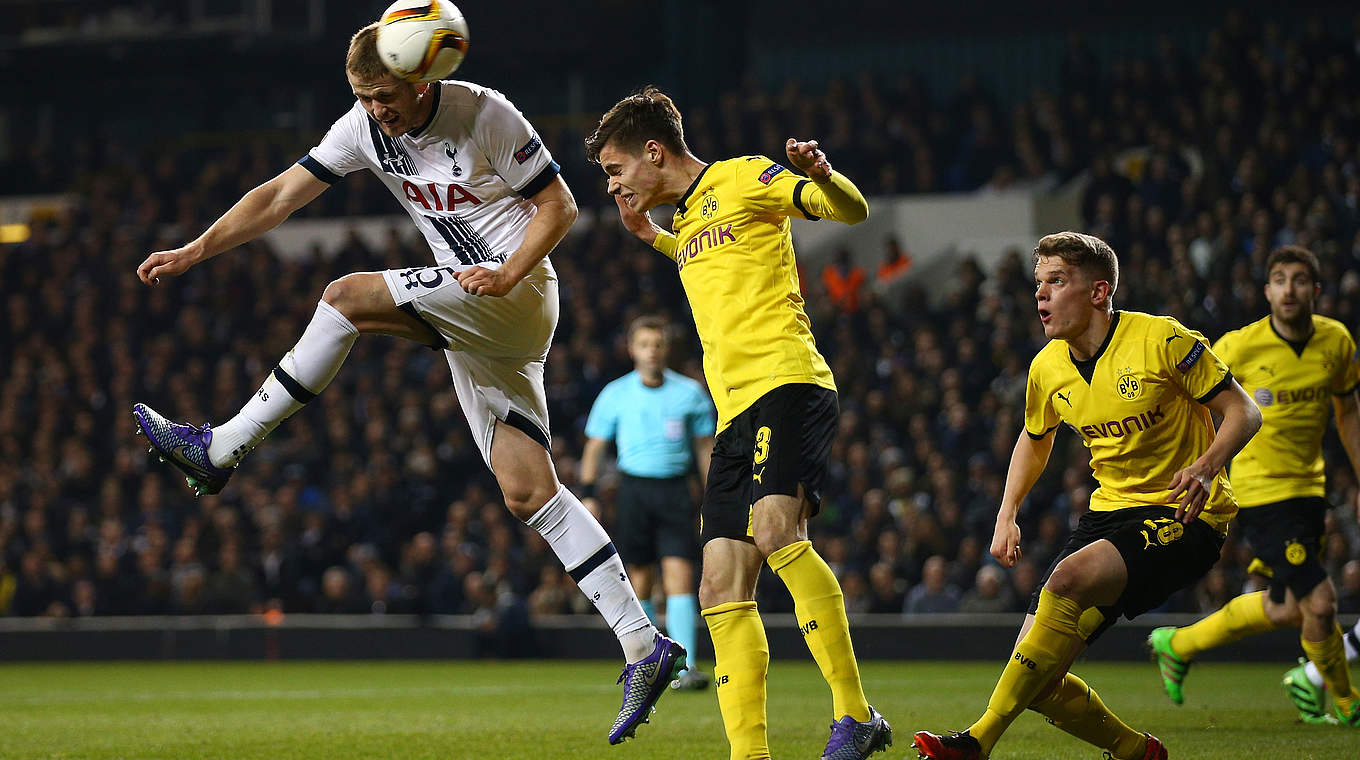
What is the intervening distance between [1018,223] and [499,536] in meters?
7.79

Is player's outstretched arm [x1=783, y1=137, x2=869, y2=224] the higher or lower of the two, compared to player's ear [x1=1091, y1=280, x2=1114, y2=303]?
higher

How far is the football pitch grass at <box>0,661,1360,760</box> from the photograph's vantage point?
6730mm

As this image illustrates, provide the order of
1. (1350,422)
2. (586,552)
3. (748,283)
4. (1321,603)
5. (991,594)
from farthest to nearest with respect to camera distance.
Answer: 1. (991,594)
2. (1350,422)
3. (1321,603)
4. (586,552)
5. (748,283)

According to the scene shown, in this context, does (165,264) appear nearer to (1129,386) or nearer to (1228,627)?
(1129,386)

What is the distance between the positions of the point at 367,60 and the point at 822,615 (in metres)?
2.63

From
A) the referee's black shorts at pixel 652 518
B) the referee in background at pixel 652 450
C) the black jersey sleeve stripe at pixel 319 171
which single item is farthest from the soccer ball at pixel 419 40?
the referee's black shorts at pixel 652 518

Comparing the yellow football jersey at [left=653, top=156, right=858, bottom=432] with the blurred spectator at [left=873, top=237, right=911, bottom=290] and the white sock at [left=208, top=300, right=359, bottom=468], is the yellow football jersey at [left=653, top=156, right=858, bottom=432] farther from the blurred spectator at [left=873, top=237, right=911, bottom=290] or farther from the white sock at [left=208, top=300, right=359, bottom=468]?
the blurred spectator at [left=873, top=237, right=911, bottom=290]

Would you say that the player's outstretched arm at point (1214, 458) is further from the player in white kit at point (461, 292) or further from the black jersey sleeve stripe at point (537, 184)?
the black jersey sleeve stripe at point (537, 184)

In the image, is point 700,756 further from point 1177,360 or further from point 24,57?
point 24,57

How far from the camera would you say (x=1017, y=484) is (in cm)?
586

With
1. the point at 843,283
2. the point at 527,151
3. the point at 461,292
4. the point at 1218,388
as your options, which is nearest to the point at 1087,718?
the point at 1218,388

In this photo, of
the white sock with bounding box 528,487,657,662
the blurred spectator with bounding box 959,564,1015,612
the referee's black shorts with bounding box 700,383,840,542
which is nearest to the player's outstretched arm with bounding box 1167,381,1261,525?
the referee's black shorts with bounding box 700,383,840,542

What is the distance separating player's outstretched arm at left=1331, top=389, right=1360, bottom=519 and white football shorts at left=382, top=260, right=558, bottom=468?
4183 millimetres

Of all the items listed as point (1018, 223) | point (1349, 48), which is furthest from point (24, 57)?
point (1349, 48)
